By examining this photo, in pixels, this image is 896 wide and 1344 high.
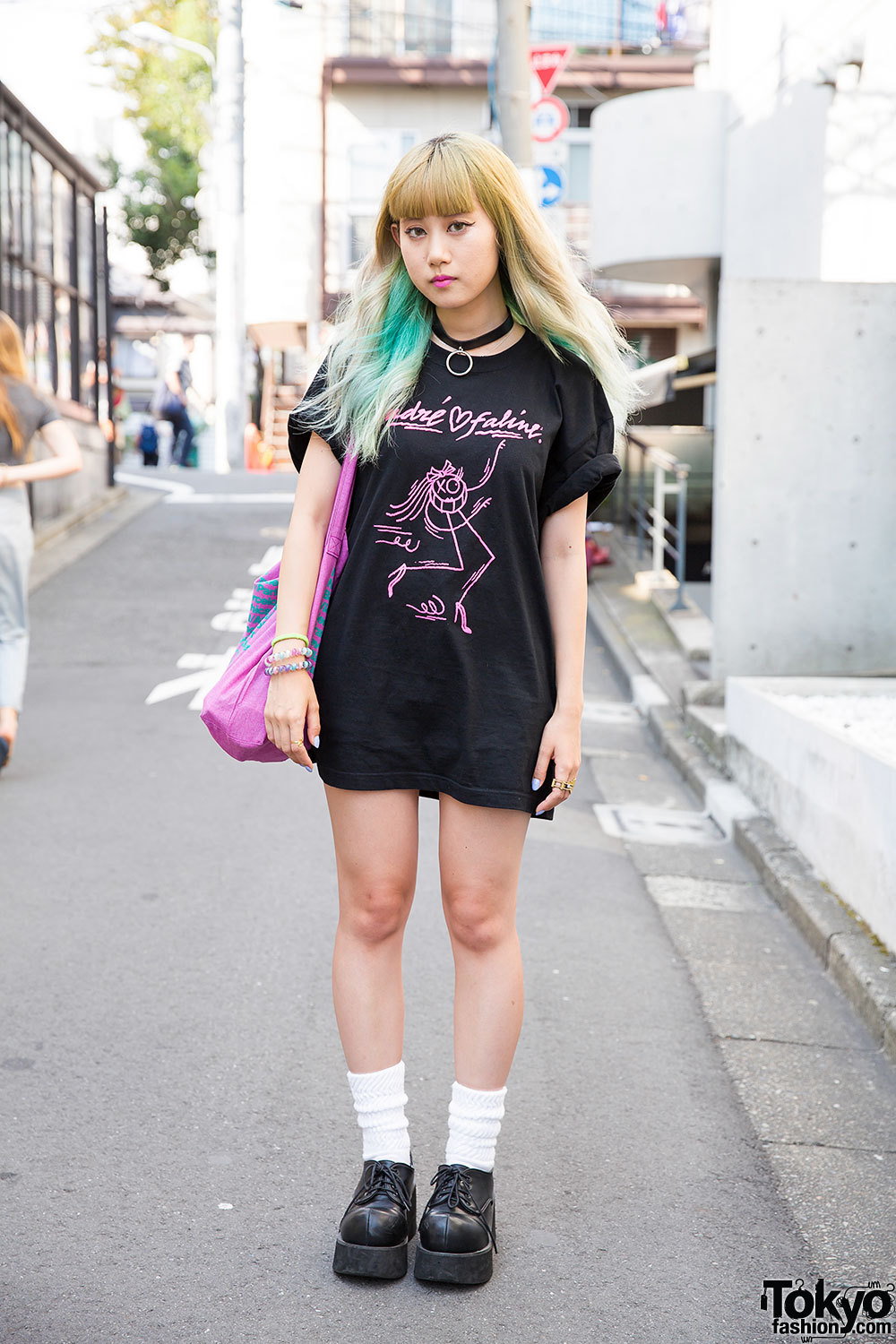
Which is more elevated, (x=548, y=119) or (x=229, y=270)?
(x=229, y=270)

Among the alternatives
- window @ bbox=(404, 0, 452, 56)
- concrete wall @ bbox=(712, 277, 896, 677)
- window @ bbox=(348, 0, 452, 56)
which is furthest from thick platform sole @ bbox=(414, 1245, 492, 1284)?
window @ bbox=(404, 0, 452, 56)

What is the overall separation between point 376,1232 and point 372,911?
22.6 inches

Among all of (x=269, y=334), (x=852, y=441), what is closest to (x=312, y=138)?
(x=269, y=334)

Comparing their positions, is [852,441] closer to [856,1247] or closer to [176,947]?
[176,947]

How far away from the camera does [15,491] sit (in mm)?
6102

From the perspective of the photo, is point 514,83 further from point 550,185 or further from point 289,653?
point 289,653

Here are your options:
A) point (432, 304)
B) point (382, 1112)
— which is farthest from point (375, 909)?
point (432, 304)

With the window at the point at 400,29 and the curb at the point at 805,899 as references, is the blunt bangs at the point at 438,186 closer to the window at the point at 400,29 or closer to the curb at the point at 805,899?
the curb at the point at 805,899

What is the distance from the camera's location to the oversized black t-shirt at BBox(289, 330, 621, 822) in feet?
8.36

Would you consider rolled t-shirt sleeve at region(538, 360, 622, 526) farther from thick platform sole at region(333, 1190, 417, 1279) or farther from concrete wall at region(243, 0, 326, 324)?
concrete wall at region(243, 0, 326, 324)

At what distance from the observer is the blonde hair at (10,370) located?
19.6ft

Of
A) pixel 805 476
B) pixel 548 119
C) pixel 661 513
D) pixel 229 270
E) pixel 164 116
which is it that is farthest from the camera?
pixel 164 116

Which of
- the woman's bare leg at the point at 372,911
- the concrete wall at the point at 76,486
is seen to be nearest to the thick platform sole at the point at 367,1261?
the woman's bare leg at the point at 372,911

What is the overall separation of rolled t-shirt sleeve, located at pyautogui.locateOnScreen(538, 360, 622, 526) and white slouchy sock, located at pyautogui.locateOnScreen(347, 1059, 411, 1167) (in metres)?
1.09
